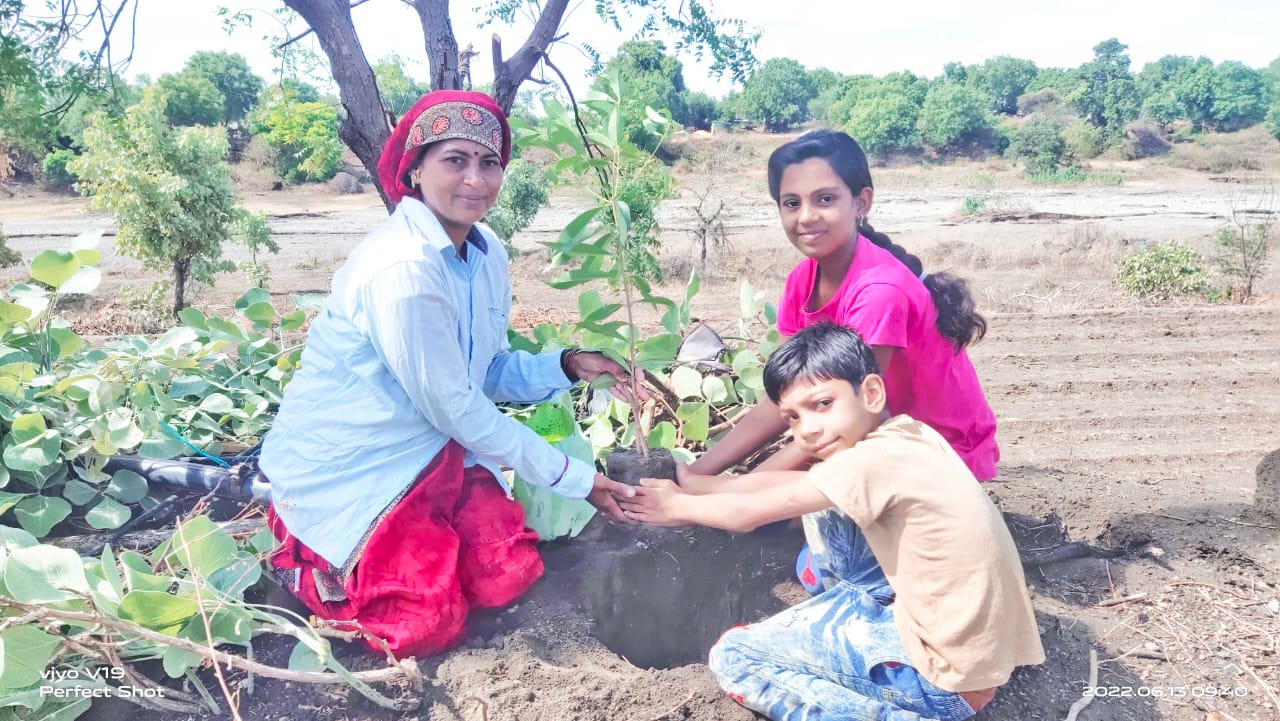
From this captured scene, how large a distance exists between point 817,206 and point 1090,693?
1190mm

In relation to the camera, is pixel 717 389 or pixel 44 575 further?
pixel 717 389

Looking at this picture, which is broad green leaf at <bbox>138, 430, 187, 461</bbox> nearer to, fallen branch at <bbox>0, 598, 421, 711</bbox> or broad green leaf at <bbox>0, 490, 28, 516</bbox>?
broad green leaf at <bbox>0, 490, 28, 516</bbox>

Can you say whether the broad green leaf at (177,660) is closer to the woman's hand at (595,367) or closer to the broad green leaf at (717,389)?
the woman's hand at (595,367)

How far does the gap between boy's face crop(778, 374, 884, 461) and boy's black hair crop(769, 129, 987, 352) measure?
47cm

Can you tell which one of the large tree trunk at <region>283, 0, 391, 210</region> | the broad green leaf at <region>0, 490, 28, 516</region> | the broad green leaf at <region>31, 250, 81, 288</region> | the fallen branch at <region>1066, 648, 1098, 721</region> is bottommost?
the fallen branch at <region>1066, 648, 1098, 721</region>

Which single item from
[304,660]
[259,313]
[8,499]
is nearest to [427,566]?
[304,660]

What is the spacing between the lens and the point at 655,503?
1836mm

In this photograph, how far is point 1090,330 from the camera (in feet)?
21.0

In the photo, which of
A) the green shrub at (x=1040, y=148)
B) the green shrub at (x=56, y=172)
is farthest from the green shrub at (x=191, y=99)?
the green shrub at (x=1040, y=148)

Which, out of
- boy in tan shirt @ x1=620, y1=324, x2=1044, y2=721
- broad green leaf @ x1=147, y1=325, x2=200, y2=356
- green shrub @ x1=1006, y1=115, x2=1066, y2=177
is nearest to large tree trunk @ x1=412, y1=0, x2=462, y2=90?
broad green leaf @ x1=147, y1=325, x2=200, y2=356

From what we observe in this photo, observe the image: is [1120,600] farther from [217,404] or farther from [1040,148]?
[1040,148]

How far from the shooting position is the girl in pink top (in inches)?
72.6

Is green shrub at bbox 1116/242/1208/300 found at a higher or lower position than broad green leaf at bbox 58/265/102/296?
lower

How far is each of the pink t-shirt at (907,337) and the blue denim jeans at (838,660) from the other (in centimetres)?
44
